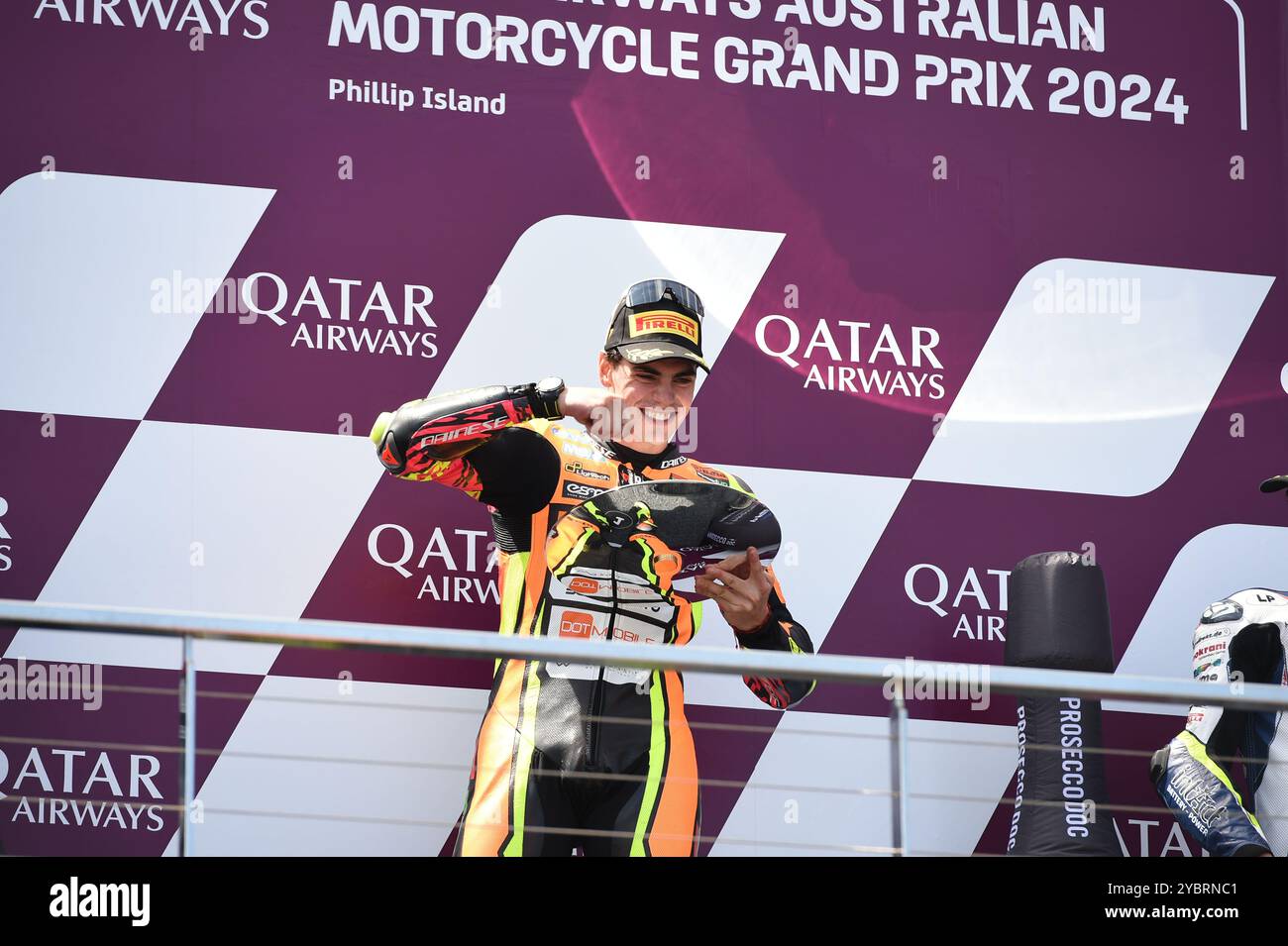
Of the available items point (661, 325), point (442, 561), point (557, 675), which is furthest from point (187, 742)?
point (442, 561)

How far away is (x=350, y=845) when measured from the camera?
395 centimetres

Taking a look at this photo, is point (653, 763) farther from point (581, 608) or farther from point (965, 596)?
point (965, 596)

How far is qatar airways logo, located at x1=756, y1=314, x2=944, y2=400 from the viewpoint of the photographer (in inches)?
173

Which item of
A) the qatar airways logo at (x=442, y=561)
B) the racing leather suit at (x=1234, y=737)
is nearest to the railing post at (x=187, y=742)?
the qatar airways logo at (x=442, y=561)

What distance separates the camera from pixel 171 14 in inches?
164

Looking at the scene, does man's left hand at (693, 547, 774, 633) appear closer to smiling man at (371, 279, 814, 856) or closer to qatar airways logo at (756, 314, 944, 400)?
smiling man at (371, 279, 814, 856)

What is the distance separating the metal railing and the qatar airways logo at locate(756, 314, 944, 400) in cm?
173

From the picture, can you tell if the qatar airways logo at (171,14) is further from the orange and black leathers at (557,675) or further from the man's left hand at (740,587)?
the man's left hand at (740,587)

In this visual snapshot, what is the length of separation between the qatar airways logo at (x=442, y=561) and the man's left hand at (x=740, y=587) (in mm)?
697

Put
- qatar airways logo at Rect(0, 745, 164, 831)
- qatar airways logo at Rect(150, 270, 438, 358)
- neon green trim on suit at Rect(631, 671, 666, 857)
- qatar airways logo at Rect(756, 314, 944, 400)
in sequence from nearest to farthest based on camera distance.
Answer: neon green trim on suit at Rect(631, 671, 666, 857), qatar airways logo at Rect(0, 745, 164, 831), qatar airways logo at Rect(150, 270, 438, 358), qatar airways logo at Rect(756, 314, 944, 400)

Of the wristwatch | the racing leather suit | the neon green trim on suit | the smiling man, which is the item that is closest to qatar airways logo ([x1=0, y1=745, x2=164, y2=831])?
the smiling man

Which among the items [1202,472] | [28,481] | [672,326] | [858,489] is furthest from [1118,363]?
[28,481]

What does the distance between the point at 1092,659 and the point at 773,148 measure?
141 cm

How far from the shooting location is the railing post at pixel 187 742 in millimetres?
2498
